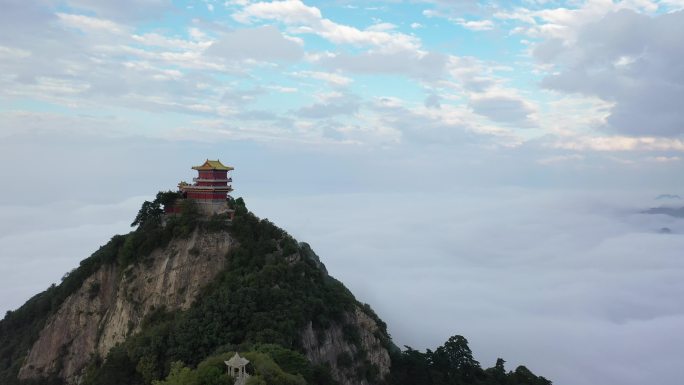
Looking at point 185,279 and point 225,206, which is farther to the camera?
point 225,206

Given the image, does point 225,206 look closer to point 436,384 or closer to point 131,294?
point 131,294

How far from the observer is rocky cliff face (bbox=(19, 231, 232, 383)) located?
4678 centimetres

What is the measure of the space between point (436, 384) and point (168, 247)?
2783 cm

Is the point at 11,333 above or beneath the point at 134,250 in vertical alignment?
beneath

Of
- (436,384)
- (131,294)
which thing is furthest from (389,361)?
(131,294)

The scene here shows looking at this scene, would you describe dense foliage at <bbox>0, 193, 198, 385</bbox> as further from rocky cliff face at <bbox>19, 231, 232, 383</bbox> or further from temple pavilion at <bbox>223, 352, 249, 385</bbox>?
temple pavilion at <bbox>223, 352, 249, 385</bbox>

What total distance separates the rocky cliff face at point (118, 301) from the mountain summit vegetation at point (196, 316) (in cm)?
9

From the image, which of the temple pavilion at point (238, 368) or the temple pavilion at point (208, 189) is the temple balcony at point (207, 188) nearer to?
the temple pavilion at point (208, 189)

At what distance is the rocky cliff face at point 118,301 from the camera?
153 ft

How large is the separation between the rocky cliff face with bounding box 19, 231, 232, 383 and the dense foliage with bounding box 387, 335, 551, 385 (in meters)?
19.9

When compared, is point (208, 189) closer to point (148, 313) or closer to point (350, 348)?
point (148, 313)

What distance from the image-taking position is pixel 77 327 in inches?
1993

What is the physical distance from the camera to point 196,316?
41875 millimetres

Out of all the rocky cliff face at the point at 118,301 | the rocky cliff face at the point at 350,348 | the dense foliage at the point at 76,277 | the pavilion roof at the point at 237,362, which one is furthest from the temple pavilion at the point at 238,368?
the dense foliage at the point at 76,277
